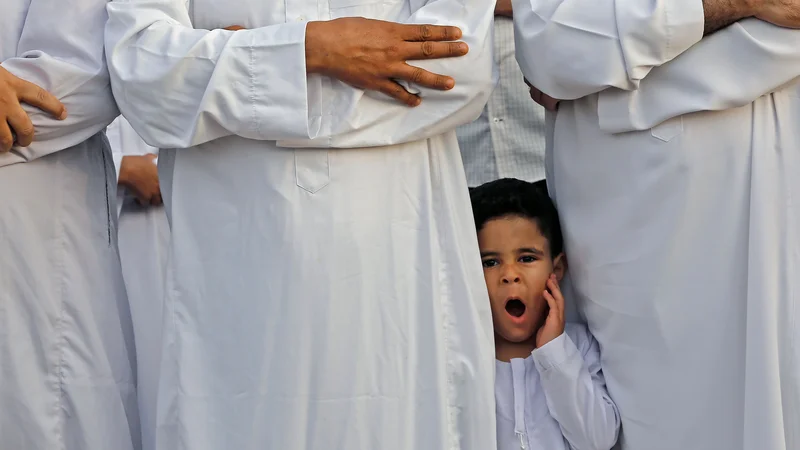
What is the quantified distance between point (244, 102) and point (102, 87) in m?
0.49

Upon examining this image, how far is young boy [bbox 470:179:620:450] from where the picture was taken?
2680 mm

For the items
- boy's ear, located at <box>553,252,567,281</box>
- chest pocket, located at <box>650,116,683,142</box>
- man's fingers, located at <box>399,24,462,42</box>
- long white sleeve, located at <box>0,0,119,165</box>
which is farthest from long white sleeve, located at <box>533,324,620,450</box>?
long white sleeve, located at <box>0,0,119,165</box>

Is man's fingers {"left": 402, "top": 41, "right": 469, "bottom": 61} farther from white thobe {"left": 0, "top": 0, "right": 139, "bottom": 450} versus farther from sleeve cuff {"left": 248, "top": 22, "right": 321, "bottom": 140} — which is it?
white thobe {"left": 0, "top": 0, "right": 139, "bottom": 450}

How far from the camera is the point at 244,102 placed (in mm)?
2562

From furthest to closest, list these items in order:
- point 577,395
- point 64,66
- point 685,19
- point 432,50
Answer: point 64,66 → point 577,395 → point 432,50 → point 685,19

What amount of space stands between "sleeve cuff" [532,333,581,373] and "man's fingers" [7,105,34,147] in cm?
136

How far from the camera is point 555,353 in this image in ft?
8.86

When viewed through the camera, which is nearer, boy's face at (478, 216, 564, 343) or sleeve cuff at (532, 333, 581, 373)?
sleeve cuff at (532, 333, 581, 373)

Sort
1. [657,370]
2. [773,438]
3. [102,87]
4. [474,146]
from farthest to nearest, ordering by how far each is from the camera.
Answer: [474,146] < [102,87] < [657,370] < [773,438]

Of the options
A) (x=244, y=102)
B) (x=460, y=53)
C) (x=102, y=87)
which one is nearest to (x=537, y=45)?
(x=460, y=53)

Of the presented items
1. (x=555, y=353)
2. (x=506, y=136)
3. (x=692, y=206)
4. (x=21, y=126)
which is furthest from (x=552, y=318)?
(x=21, y=126)

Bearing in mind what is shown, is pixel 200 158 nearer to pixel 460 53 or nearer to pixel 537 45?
pixel 460 53

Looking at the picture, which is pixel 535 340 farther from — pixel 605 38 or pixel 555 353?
pixel 605 38

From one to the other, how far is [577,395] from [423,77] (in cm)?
85
